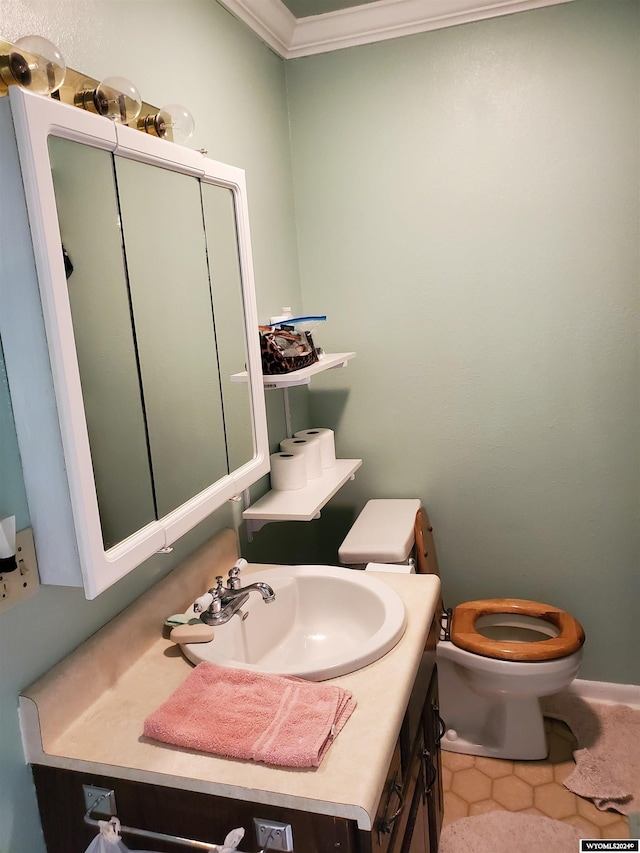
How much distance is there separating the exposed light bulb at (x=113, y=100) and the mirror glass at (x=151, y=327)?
71mm

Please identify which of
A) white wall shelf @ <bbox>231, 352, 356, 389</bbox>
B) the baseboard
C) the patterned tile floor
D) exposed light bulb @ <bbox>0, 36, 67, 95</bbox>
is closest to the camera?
exposed light bulb @ <bbox>0, 36, 67, 95</bbox>

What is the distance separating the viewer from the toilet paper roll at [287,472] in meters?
1.92

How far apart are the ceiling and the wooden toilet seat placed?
188 centimetres

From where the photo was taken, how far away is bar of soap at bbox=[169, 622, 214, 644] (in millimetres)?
1250

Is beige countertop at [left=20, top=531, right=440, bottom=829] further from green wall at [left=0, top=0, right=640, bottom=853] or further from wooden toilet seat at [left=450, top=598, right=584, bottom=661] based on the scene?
wooden toilet seat at [left=450, top=598, right=584, bottom=661]

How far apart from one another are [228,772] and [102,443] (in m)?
0.54

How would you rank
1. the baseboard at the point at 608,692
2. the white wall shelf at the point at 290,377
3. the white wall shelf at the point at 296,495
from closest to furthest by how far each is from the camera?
the white wall shelf at the point at 290,377 < the white wall shelf at the point at 296,495 < the baseboard at the point at 608,692

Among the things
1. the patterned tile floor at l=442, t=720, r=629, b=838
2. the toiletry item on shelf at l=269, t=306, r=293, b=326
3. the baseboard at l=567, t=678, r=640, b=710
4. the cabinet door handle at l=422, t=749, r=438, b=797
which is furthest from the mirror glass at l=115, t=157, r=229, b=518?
the baseboard at l=567, t=678, r=640, b=710

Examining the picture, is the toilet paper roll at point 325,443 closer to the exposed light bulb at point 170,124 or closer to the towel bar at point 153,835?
the exposed light bulb at point 170,124

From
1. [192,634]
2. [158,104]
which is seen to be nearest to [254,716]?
[192,634]

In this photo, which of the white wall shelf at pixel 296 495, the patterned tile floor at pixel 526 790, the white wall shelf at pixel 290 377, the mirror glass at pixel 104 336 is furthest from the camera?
the patterned tile floor at pixel 526 790

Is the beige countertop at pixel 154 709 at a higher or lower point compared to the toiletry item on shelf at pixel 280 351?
lower

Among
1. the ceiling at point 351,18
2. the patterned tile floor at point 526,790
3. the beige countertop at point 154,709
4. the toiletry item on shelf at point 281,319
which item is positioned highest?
the ceiling at point 351,18

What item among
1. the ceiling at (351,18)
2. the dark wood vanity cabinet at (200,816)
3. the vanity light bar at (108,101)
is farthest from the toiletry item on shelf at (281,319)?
the dark wood vanity cabinet at (200,816)
